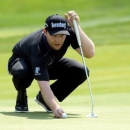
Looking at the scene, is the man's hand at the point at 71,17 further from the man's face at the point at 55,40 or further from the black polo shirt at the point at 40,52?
the man's face at the point at 55,40

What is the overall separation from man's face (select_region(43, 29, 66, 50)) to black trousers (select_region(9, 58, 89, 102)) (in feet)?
1.65

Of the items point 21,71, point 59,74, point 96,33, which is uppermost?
point 21,71

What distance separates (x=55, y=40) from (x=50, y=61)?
30cm

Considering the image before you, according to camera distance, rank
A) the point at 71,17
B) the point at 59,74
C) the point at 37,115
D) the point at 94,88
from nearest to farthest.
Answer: the point at 37,115 → the point at 71,17 → the point at 59,74 → the point at 94,88

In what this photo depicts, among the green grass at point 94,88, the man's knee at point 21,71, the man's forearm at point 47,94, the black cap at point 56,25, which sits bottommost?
the green grass at point 94,88

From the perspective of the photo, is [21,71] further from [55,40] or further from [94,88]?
[94,88]

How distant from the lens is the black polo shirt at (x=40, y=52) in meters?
5.84

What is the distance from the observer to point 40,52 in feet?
19.2

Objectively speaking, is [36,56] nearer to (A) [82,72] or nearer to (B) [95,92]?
(A) [82,72]

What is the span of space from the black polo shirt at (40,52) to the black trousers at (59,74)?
12 cm

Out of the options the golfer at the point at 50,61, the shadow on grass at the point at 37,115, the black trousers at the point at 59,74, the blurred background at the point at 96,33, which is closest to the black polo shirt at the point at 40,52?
the golfer at the point at 50,61

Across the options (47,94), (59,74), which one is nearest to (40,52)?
(47,94)

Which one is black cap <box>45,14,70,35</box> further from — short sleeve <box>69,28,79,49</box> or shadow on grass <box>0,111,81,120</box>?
Result: shadow on grass <box>0,111,81,120</box>

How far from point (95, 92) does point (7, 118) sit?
3939 millimetres
